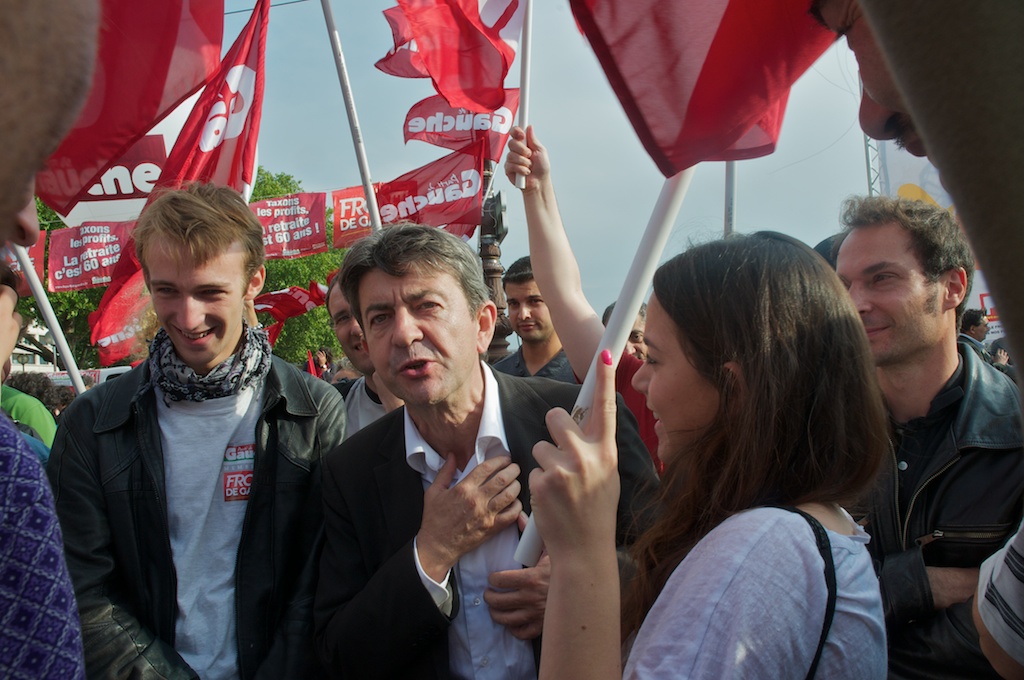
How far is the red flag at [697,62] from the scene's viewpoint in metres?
2.07

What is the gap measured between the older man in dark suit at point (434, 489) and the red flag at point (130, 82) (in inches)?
79.5

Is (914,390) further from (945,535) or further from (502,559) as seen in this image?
(502,559)

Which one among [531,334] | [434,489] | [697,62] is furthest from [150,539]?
[531,334]

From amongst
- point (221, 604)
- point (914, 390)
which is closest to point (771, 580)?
point (914, 390)

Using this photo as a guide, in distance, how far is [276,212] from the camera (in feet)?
57.7

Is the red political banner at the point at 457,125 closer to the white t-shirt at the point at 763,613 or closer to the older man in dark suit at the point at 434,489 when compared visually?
the older man in dark suit at the point at 434,489

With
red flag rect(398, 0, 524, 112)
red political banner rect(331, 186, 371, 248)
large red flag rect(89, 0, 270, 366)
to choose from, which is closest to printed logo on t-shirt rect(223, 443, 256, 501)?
large red flag rect(89, 0, 270, 366)

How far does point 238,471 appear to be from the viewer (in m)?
2.33

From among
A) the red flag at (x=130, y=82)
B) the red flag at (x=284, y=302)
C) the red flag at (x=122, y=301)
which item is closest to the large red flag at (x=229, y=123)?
the red flag at (x=130, y=82)

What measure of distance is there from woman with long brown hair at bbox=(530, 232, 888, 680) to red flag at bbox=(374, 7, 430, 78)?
285 inches

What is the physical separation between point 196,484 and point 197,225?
2.81 feet

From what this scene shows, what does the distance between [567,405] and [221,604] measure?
1.23 metres

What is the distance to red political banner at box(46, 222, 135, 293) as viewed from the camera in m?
13.4

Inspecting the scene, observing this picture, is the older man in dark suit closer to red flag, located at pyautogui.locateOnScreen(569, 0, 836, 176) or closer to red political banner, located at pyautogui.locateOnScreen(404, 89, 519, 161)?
red flag, located at pyautogui.locateOnScreen(569, 0, 836, 176)
